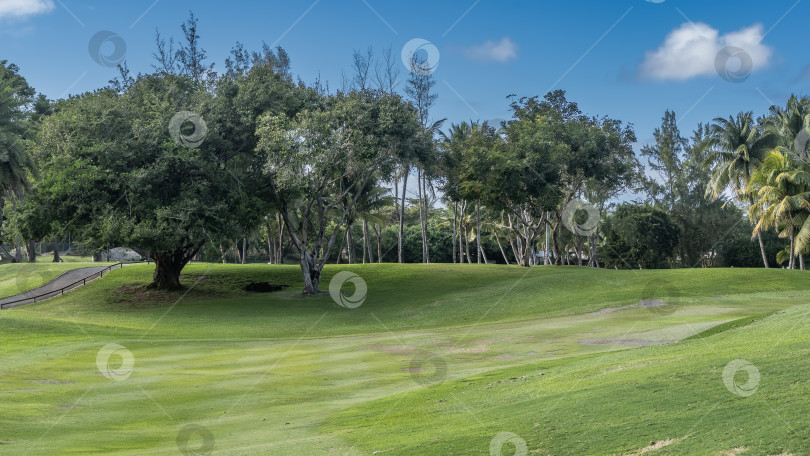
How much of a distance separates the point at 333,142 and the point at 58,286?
28968 mm

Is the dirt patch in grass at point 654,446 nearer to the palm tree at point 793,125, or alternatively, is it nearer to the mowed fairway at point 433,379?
the mowed fairway at point 433,379

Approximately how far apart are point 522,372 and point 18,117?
34713 mm

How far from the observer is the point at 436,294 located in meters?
50.5

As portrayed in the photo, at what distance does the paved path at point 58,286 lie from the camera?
53116 millimetres

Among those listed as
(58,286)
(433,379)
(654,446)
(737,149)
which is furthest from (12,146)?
(737,149)

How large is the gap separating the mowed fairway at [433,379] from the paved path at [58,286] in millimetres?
11381

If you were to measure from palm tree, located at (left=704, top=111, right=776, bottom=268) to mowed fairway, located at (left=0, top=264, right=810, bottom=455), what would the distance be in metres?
33.2

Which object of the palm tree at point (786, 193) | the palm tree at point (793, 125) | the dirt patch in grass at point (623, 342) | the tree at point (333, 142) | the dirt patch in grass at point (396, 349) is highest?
the palm tree at point (793, 125)

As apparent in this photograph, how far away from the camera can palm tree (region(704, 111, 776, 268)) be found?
244ft

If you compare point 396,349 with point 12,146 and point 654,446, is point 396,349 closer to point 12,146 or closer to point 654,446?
point 654,446

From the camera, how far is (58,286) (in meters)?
58.8

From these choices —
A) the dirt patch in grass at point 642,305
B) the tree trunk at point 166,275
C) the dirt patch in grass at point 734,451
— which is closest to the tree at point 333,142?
the tree trunk at point 166,275

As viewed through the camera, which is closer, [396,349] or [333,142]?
[396,349]

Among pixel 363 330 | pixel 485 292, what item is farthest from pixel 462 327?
pixel 485 292
